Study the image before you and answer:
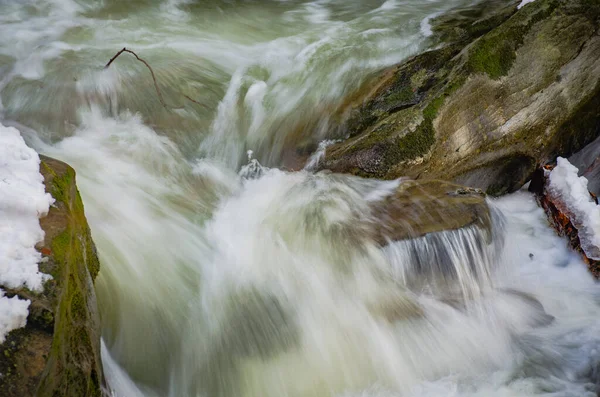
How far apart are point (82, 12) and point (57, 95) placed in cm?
211

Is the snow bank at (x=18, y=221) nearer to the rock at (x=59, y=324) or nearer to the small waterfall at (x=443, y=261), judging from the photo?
the rock at (x=59, y=324)

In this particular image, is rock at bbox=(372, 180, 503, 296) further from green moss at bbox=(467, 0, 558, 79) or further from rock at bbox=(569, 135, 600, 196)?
rock at bbox=(569, 135, 600, 196)

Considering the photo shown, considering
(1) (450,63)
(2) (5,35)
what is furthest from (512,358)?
(2) (5,35)

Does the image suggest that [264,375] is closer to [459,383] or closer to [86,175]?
[459,383]

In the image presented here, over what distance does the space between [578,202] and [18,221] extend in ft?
14.1

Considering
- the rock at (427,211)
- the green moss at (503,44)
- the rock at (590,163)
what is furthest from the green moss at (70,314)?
the rock at (590,163)

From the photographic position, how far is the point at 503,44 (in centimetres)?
487

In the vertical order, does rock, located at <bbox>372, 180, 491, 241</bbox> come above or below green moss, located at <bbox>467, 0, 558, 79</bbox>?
below

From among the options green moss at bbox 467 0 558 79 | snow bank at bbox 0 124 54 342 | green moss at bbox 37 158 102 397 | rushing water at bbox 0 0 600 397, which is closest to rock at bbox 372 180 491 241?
rushing water at bbox 0 0 600 397

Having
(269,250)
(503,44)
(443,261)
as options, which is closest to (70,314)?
(269,250)

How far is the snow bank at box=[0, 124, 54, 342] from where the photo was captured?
7.44ft

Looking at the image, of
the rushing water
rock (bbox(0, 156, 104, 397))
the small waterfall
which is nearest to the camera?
rock (bbox(0, 156, 104, 397))

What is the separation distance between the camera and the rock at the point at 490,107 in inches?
183

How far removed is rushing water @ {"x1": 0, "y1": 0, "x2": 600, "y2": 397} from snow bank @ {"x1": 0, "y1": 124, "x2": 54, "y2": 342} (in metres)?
0.99
